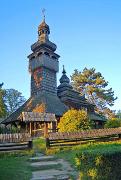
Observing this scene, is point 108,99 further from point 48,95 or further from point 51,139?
point 51,139

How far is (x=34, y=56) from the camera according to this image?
46.1 m

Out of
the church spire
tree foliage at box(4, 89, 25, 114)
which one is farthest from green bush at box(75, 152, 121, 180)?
tree foliage at box(4, 89, 25, 114)

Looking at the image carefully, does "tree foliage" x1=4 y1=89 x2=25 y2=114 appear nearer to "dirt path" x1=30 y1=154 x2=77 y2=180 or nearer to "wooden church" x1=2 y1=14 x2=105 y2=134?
"wooden church" x1=2 y1=14 x2=105 y2=134

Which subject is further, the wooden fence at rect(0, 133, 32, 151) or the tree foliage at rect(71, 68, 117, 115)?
the tree foliage at rect(71, 68, 117, 115)

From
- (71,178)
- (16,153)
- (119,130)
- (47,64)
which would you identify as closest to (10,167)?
(71,178)

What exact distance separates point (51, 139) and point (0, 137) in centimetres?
297

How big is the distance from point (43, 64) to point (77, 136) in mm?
27209

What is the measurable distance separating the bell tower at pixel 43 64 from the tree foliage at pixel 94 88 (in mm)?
15061

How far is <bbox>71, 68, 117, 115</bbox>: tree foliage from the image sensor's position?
5878 cm

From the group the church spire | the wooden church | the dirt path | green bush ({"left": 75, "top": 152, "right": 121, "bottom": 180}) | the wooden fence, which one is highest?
the church spire

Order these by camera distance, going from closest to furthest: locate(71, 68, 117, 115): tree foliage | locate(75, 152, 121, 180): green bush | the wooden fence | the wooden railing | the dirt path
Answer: locate(75, 152, 121, 180): green bush < the dirt path < the wooden fence < the wooden railing < locate(71, 68, 117, 115): tree foliage

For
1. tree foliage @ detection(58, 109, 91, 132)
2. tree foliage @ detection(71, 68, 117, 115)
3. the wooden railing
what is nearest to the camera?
the wooden railing

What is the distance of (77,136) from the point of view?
17266 mm

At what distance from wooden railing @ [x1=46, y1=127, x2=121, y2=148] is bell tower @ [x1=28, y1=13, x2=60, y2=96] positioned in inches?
942
